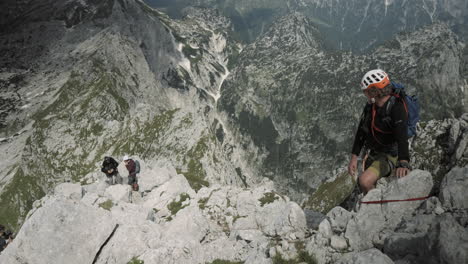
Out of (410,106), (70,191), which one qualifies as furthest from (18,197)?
(410,106)

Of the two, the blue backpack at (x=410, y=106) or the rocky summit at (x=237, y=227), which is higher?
the blue backpack at (x=410, y=106)

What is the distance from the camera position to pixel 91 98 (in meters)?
120

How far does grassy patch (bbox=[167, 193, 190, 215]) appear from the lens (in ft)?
107

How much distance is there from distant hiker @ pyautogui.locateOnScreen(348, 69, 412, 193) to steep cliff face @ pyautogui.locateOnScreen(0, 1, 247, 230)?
33773mm

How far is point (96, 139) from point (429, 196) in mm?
100211

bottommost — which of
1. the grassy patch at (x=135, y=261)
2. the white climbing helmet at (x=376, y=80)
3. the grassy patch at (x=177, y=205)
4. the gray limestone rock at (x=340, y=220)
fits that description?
the grassy patch at (x=177, y=205)

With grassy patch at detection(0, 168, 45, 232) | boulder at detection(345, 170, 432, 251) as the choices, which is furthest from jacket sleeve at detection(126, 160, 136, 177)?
grassy patch at detection(0, 168, 45, 232)

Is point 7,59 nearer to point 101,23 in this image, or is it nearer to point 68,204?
point 101,23

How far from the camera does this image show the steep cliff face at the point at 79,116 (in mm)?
74625

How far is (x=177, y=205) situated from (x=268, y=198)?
10014 mm

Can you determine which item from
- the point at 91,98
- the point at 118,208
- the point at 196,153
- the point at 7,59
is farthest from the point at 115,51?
the point at 118,208

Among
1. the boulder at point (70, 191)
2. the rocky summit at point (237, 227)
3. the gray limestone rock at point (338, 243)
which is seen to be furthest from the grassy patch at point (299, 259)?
the boulder at point (70, 191)

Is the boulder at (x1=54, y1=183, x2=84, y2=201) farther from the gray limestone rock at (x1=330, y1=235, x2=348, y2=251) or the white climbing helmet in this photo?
the white climbing helmet

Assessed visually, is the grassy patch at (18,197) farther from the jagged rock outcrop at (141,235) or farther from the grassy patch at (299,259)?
the grassy patch at (299,259)
